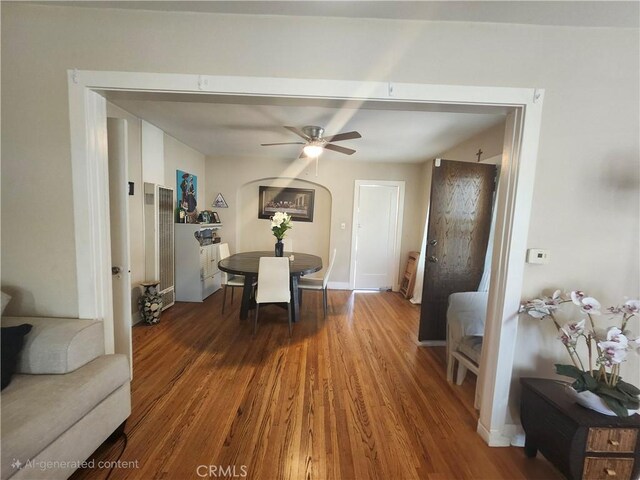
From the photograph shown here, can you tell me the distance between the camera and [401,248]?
459 cm

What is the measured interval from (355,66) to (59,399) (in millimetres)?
2105

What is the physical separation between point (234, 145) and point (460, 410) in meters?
3.99

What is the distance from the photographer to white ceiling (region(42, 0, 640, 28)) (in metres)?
1.20

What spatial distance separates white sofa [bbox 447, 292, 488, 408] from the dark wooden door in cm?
46

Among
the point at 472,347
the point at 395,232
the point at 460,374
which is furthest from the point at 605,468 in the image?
the point at 395,232

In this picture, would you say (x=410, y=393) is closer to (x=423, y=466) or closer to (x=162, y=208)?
(x=423, y=466)

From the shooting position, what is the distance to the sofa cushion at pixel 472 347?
1841 millimetres

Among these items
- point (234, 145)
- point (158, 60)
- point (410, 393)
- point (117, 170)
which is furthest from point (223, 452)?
point (234, 145)

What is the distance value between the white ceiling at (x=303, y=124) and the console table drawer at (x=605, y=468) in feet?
6.96

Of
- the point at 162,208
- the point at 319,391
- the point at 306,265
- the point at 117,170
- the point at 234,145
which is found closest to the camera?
the point at 117,170

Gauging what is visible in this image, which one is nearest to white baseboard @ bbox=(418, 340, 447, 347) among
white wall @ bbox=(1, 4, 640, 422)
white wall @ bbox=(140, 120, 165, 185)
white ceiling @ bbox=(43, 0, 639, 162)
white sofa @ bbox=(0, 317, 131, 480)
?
white wall @ bbox=(1, 4, 640, 422)

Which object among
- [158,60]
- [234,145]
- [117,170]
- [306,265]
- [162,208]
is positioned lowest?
[306,265]

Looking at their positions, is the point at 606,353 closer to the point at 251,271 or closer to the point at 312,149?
the point at 251,271

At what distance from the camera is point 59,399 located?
3.48 ft
